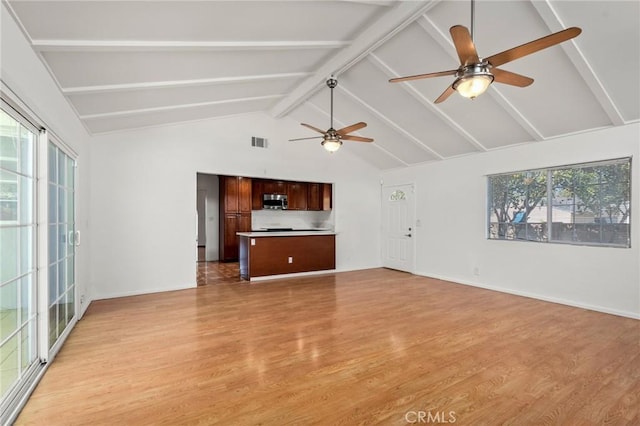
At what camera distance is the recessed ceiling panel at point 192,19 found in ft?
6.89

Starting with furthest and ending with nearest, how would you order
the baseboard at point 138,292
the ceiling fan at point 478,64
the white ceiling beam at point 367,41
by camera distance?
the baseboard at point 138,292, the white ceiling beam at point 367,41, the ceiling fan at point 478,64

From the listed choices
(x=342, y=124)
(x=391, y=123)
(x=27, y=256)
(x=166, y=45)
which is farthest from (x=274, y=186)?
(x=27, y=256)

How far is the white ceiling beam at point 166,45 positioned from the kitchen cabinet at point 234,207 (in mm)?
4461

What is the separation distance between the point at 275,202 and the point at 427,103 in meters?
4.44

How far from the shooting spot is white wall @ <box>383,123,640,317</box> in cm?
397

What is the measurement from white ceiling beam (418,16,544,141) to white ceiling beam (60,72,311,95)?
1.87 m

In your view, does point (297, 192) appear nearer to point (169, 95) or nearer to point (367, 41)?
point (169, 95)

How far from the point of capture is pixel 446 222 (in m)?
6.25

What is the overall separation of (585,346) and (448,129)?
3.60m

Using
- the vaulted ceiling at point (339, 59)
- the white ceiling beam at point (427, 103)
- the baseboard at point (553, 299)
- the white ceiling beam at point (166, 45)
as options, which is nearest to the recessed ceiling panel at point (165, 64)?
the vaulted ceiling at point (339, 59)

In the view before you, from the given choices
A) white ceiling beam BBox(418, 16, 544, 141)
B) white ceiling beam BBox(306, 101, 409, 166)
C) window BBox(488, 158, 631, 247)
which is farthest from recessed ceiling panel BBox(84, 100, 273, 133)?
window BBox(488, 158, 631, 247)

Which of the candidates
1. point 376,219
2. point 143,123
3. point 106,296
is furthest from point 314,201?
point 106,296

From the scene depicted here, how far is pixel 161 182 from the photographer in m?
5.29

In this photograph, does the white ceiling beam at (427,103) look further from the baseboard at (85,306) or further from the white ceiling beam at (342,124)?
the baseboard at (85,306)
